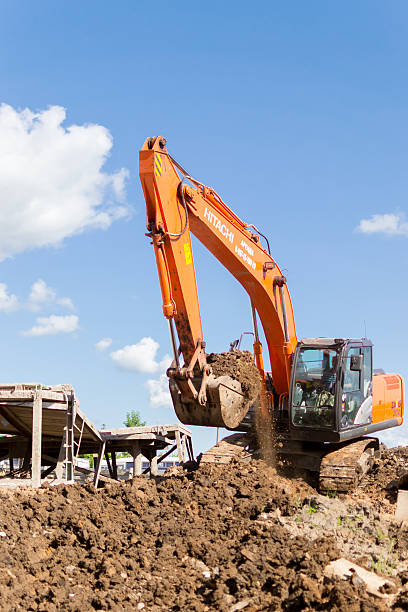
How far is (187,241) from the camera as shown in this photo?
10.6 meters

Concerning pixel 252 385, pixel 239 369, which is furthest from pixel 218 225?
pixel 252 385

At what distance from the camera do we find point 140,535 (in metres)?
9.07

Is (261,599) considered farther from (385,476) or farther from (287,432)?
(385,476)

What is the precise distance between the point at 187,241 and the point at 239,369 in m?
2.55

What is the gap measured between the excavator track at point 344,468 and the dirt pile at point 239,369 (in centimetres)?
187

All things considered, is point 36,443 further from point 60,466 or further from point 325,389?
point 325,389

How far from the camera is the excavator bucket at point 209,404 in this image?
416 inches

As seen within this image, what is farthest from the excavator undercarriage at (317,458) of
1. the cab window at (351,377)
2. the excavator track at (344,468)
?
the cab window at (351,377)

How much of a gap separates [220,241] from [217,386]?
2583 millimetres

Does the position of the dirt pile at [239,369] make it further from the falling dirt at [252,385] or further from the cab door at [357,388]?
the cab door at [357,388]

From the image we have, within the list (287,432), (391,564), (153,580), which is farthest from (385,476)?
(153,580)

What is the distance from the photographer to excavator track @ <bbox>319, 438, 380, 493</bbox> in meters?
11.6

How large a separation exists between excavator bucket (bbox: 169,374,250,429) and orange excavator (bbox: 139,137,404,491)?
0.02m

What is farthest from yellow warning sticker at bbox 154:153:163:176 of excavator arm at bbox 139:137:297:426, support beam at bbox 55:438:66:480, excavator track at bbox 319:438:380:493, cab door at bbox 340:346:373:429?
support beam at bbox 55:438:66:480
